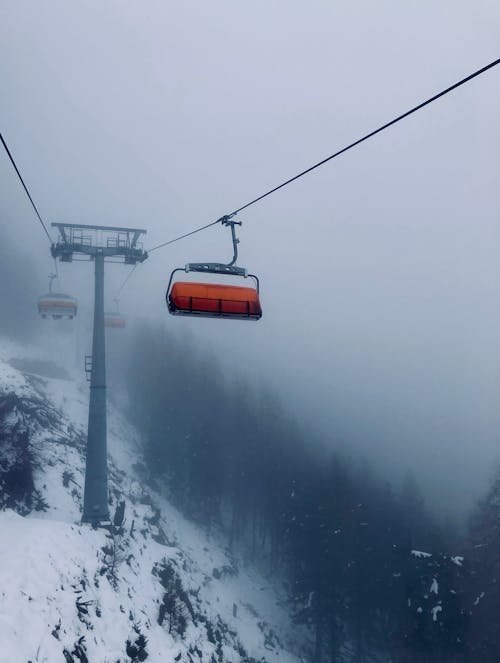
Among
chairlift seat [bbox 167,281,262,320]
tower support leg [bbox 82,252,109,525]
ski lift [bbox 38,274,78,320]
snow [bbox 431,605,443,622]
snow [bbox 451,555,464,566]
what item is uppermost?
ski lift [bbox 38,274,78,320]

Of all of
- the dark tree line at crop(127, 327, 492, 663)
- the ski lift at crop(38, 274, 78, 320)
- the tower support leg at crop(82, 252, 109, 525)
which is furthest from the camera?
the dark tree line at crop(127, 327, 492, 663)

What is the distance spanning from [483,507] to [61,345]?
6100 centimetres

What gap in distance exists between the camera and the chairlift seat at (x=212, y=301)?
7488mm

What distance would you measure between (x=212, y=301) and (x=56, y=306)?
728 inches

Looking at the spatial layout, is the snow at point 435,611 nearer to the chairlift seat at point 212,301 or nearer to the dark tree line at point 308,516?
the dark tree line at point 308,516

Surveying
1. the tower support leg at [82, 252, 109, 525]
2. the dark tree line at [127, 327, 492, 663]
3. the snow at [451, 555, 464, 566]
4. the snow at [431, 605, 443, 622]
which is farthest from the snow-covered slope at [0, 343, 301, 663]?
the snow at [451, 555, 464, 566]

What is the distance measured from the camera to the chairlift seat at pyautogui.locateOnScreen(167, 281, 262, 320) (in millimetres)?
7488

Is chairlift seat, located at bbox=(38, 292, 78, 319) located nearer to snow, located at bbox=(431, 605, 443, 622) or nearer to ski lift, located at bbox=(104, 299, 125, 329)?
ski lift, located at bbox=(104, 299, 125, 329)

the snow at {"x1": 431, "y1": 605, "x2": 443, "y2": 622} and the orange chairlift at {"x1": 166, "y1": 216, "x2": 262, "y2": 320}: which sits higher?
the orange chairlift at {"x1": 166, "y1": 216, "x2": 262, "y2": 320}

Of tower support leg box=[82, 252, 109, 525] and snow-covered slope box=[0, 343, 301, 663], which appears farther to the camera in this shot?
tower support leg box=[82, 252, 109, 525]

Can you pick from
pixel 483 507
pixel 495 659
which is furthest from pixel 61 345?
pixel 495 659

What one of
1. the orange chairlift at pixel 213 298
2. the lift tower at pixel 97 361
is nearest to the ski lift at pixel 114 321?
the lift tower at pixel 97 361

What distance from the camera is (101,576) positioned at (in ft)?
58.2

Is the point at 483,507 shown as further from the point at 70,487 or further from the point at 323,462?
the point at 323,462
